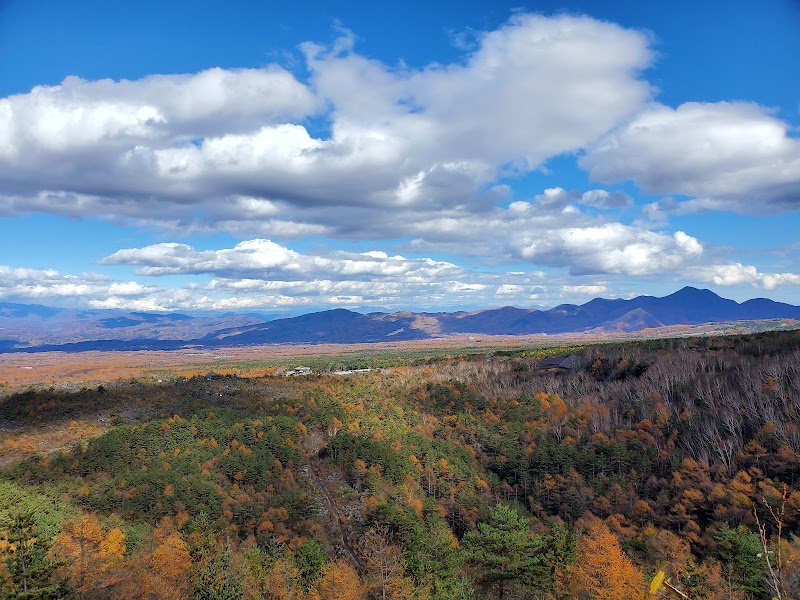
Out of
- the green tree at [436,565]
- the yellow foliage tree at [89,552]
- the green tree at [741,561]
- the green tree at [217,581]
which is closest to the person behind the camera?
the yellow foliage tree at [89,552]

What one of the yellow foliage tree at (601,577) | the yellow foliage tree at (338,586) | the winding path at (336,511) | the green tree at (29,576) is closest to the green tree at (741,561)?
the yellow foliage tree at (601,577)

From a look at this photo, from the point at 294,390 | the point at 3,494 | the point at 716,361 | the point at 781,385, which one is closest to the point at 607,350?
the point at 716,361

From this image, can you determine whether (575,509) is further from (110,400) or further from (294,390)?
(110,400)

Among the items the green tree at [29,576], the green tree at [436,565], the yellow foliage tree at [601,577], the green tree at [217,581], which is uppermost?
the green tree at [29,576]

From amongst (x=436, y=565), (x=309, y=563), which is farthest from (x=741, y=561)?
(x=309, y=563)

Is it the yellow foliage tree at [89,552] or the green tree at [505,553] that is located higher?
the yellow foliage tree at [89,552]

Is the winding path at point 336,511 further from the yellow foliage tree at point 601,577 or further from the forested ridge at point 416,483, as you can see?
the yellow foliage tree at point 601,577

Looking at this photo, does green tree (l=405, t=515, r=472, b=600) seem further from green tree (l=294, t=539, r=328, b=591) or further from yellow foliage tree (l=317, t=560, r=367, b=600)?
green tree (l=294, t=539, r=328, b=591)

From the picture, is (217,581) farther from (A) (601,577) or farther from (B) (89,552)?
(A) (601,577)
